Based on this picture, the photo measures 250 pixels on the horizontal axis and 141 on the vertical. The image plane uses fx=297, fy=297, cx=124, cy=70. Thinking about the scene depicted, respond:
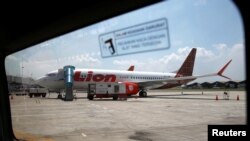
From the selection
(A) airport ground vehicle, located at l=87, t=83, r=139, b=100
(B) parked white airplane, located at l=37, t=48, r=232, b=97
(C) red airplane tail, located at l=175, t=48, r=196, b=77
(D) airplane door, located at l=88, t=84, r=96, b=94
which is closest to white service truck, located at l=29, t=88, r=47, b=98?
(B) parked white airplane, located at l=37, t=48, r=232, b=97

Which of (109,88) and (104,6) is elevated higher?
(104,6)

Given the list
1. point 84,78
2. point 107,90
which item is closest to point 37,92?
point 84,78

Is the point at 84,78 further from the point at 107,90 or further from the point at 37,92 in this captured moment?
the point at 37,92

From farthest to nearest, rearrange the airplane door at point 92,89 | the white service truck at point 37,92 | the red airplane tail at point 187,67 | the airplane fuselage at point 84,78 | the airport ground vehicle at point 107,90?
the red airplane tail at point 187,67 → the white service truck at point 37,92 → the airplane fuselage at point 84,78 → the airplane door at point 92,89 → the airport ground vehicle at point 107,90

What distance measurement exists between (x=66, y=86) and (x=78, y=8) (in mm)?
28815

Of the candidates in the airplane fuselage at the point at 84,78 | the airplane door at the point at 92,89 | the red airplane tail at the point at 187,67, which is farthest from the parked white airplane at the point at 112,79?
the airplane door at the point at 92,89

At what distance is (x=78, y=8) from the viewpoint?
594 cm

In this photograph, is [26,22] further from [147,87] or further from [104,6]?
[147,87]

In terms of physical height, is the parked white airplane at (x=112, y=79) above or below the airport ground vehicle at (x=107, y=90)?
above

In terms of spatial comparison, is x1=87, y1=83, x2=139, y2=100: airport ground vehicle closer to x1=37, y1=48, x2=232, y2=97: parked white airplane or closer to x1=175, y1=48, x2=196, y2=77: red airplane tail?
x1=37, y1=48, x2=232, y2=97: parked white airplane

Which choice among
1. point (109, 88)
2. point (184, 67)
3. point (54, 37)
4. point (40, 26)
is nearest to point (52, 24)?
point (40, 26)

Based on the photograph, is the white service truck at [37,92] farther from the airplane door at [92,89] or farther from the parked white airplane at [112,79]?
the airplane door at [92,89]

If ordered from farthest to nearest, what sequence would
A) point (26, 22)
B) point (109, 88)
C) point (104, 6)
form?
point (109, 88) < point (26, 22) < point (104, 6)

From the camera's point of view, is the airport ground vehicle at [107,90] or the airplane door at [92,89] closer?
the airport ground vehicle at [107,90]
